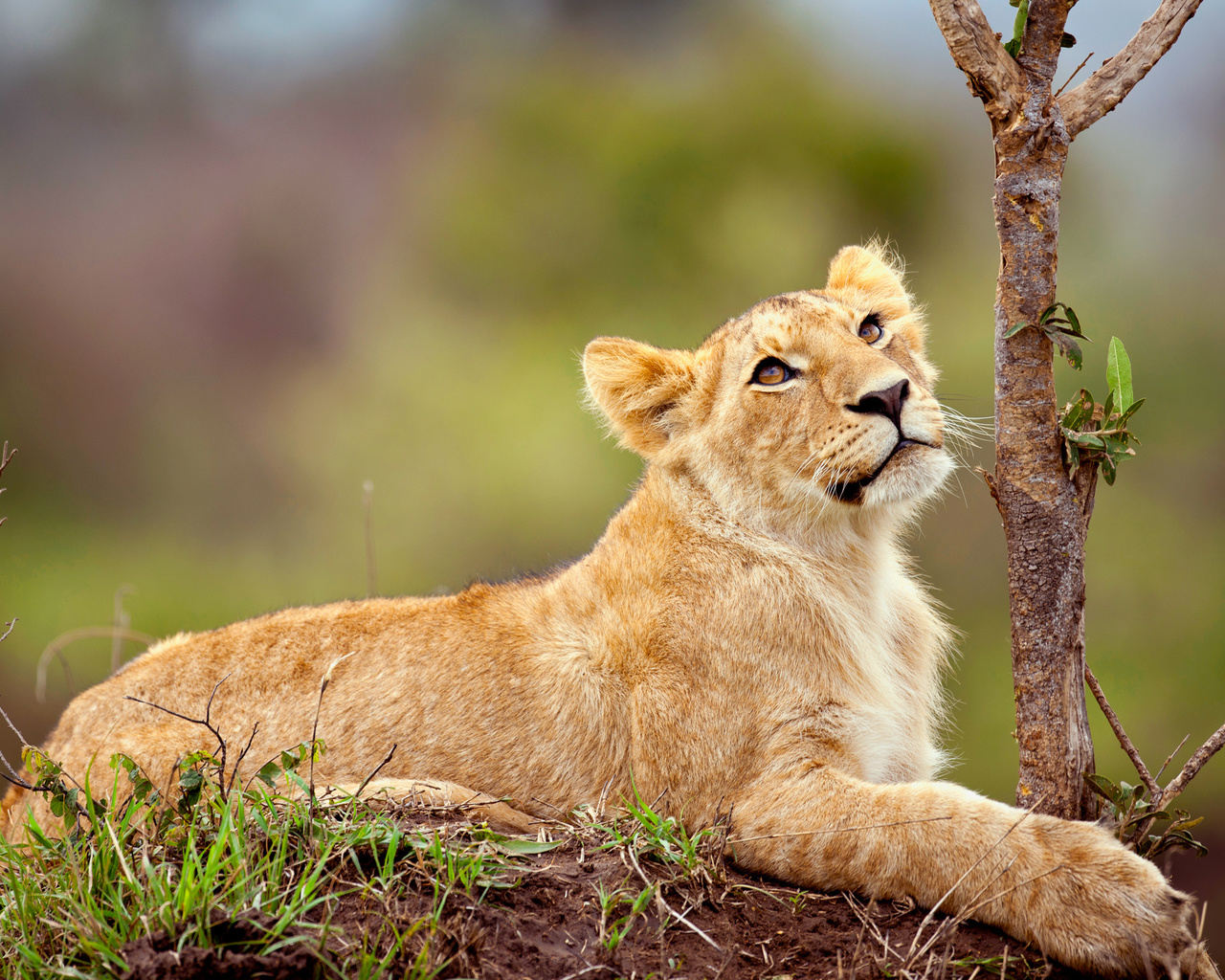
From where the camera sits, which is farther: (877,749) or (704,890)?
(877,749)

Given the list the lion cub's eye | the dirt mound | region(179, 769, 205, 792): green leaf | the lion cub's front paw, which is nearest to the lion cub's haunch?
the lion cub's eye

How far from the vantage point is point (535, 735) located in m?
4.81

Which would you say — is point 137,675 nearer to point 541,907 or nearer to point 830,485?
point 541,907

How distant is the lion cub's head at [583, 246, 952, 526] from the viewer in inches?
178

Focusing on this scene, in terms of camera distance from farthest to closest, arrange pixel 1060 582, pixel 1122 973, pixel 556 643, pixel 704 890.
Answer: pixel 556 643 → pixel 1060 582 → pixel 704 890 → pixel 1122 973

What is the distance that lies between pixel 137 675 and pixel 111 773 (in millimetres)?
552

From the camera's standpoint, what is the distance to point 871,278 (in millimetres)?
5598

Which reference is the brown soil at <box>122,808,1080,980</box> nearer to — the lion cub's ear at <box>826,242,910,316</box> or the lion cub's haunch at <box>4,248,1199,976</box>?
the lion cub's haunch at <box>4,248,1199,976</box>

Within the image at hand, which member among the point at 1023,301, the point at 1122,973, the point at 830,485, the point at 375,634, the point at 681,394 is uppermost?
the point at 1023,301

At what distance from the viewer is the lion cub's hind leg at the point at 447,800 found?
4.23m

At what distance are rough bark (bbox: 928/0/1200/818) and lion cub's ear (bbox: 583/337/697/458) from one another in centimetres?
166

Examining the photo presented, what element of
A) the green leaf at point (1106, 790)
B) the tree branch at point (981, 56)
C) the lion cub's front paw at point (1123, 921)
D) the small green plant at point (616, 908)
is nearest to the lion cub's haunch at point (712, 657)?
the lion cub's front paw at point (1123, 921)

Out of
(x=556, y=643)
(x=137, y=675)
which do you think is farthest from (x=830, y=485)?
(x=137, y=675)

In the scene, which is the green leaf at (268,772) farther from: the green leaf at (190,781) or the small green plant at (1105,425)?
the small green plant at (1105,425)
